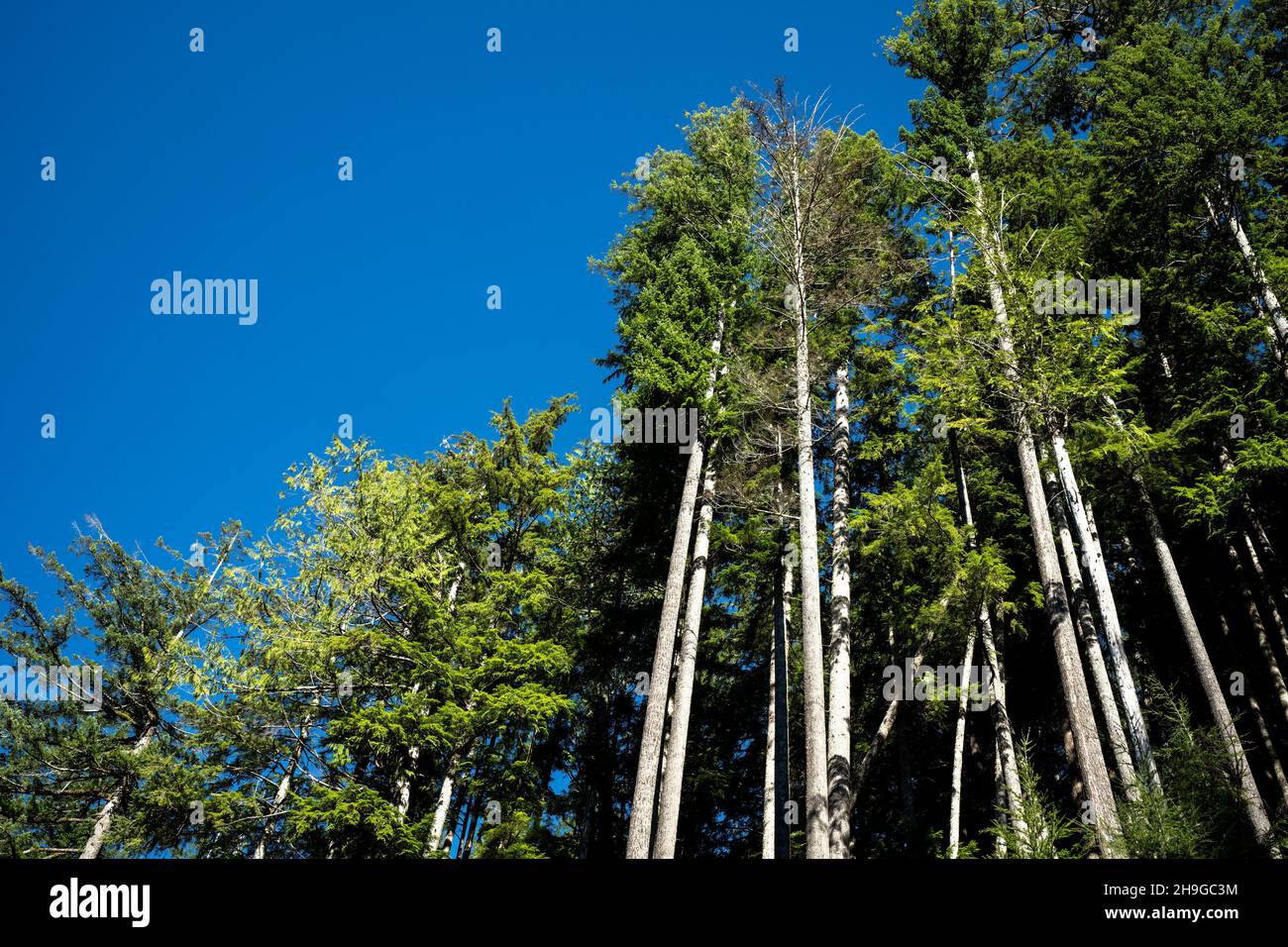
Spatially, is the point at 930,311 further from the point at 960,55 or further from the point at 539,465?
the point at 539,465

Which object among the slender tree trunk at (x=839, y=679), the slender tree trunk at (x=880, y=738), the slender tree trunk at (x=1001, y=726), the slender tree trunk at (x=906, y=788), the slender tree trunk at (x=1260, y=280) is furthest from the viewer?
the slender tree trunk at (x=906, y=788)

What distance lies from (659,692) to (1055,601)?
655 centimetres

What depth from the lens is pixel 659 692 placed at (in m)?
13.0

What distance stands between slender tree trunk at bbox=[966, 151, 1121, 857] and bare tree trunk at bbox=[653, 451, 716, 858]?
5927mm

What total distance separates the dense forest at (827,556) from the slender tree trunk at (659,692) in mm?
67

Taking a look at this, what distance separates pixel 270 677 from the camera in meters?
13.4

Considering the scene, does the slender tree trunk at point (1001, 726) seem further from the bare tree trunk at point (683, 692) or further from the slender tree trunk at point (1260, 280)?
the slender tree trunk at point (1260, 280)

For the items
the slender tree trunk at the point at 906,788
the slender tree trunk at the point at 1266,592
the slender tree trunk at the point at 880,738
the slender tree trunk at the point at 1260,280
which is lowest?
the slender tree trunk at the point at 906,788

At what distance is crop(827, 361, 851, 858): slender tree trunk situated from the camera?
36.3ft

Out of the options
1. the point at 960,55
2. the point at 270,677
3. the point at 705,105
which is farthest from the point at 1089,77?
the point at 270,677

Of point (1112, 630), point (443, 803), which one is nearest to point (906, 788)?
point (1112, 630)

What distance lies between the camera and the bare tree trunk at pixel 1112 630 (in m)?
11.7

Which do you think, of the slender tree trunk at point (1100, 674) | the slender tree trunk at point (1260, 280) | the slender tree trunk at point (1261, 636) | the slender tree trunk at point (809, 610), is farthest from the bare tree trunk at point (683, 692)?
the slender tree trunk at point (1261, 636)

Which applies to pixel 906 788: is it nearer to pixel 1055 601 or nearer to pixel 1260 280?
pixel 1055 601
